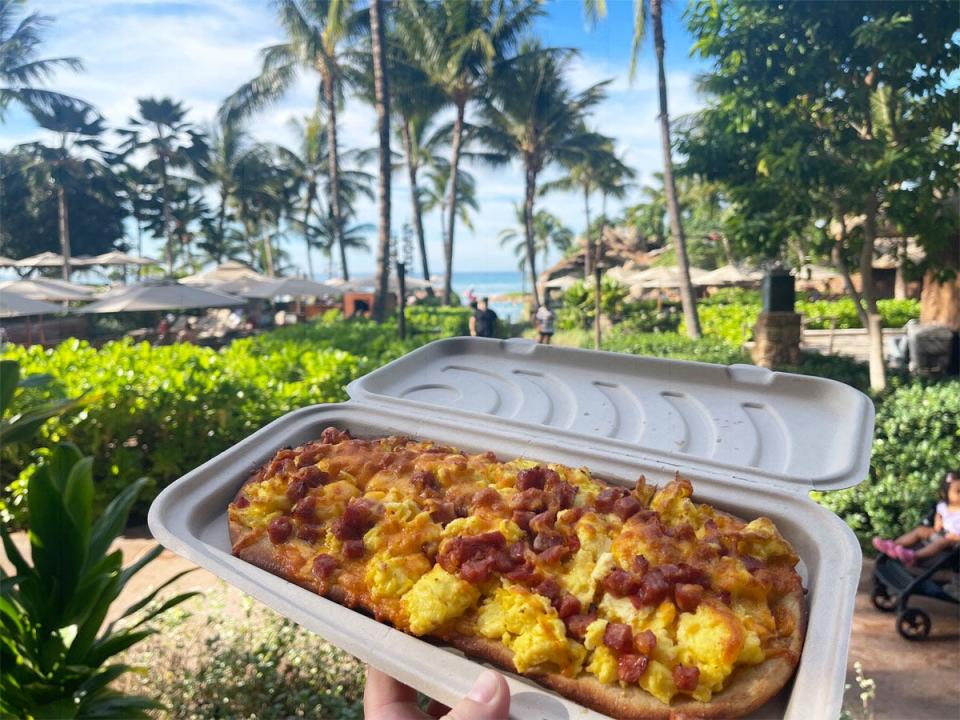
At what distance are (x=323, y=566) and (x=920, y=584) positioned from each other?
3.78 metres

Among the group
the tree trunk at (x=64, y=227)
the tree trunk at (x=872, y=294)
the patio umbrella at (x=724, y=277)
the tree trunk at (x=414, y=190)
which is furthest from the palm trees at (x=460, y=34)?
the tree trunk at (x=872, y=294)

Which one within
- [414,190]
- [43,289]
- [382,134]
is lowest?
[43,289]

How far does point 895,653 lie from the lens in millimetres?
3449

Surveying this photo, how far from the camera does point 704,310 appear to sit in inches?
637

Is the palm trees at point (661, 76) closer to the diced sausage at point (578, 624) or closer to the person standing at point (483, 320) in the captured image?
the person standing at point (483, 320)

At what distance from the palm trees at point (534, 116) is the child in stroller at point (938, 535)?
19.3 m

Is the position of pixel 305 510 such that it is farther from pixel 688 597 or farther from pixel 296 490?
pixel 688 597

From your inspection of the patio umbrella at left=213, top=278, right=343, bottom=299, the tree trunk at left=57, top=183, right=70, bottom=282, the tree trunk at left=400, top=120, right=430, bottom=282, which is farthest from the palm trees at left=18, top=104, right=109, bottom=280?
the tree trunk at left=400, top=120, right=430, bottom=282

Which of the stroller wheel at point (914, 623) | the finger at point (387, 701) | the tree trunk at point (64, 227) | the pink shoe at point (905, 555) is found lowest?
the stroller wheel at point (914, 623)

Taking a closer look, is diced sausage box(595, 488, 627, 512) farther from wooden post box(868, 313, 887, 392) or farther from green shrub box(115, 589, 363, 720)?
wooden post box(868, 313, 887, 392)

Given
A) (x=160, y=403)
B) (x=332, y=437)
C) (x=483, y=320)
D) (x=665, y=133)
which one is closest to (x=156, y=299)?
(x=483, y=320)

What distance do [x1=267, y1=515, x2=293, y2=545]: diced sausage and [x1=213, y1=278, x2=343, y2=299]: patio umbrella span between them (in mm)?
16242

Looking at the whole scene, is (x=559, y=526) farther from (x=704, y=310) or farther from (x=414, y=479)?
(x=704, y=310)

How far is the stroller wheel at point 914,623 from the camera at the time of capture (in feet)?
11.5
